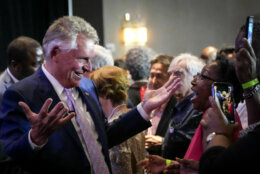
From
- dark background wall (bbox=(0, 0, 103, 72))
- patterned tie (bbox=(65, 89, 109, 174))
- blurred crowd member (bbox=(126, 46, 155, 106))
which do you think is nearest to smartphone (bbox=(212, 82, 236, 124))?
patterned tie (bbox=(65, 89, 109, 174))

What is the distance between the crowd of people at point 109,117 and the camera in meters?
1.64

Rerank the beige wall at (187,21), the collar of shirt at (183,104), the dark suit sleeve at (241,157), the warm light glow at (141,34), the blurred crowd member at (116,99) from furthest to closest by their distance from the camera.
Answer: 1. the beige wall at (187,21)
2. the warm light glow at (141,34)
3. the collar of shirt at (183,104)
4. the blurred crowd member at (116,99)
5. the dark suit sleeve at (241,157)

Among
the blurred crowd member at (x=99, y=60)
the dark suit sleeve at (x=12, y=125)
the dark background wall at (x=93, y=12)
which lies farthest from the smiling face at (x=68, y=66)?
the dark background wall at (x=93, y=12)

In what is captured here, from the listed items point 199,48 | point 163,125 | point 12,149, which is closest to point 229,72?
point 163,125

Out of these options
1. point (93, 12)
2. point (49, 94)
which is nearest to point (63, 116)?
point (49, 94)

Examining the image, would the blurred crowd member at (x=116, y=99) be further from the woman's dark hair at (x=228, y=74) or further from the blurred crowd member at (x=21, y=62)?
the blurred crowd member at (x=21, y=62)

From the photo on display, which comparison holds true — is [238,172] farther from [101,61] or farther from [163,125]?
[101,61]

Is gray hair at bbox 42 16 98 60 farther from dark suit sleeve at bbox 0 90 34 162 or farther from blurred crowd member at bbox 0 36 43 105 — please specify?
blurred crowd member at bbox 0 36 43 105

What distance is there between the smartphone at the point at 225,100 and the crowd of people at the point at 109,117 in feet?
0.07

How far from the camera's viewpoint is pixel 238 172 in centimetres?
137

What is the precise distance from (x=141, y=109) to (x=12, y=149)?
0.87 m

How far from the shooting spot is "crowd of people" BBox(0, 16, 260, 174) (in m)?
1.64

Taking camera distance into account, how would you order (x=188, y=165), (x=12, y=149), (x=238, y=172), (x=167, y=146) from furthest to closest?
(x=167, y=146), (x=188, y=165), (x=12, y=149), (x=238, y=172)

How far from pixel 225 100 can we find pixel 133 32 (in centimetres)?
787
